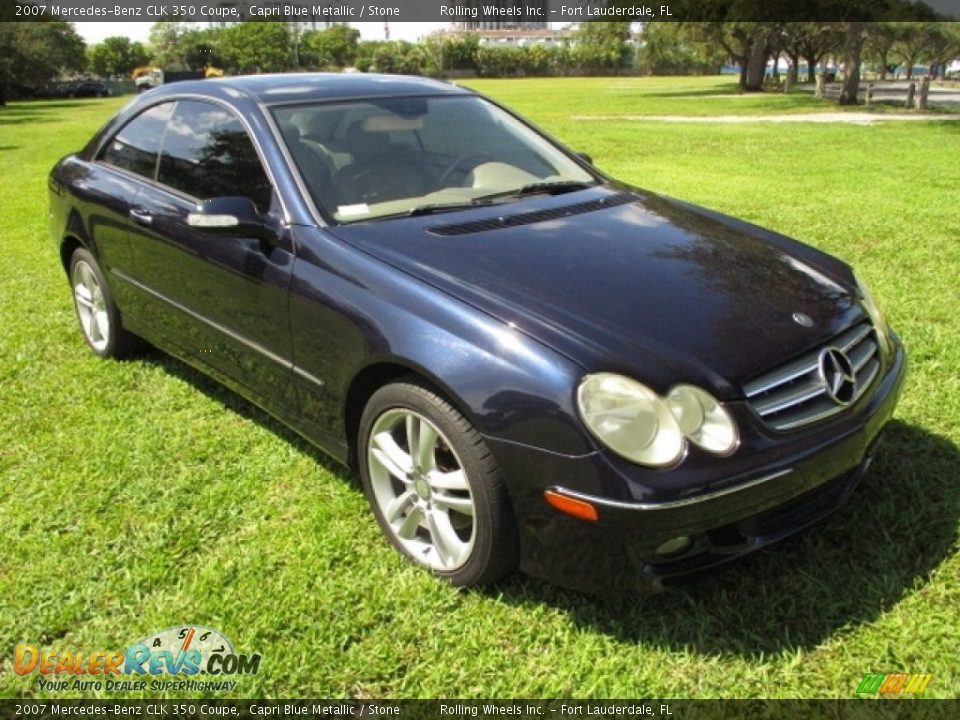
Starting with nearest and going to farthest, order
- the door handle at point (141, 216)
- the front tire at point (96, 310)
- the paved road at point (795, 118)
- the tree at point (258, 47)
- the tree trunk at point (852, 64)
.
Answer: the door handle at point (141, 216) → the front tire at point (96, 310) → the paved road at point (795, 118) → the tree trunk at point (852, 64) → the tree at point (258, 47)

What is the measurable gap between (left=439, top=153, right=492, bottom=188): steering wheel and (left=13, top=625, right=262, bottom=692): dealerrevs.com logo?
1907mm

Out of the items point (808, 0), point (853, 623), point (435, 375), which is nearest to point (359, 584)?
point (435, 375)

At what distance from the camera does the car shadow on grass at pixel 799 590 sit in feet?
8.02

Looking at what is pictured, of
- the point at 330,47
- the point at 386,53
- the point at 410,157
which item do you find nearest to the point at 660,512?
the point at 410,157

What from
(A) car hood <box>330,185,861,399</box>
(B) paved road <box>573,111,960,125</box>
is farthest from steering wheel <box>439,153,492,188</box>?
(B) paved road <box>573,111,960,125</box>

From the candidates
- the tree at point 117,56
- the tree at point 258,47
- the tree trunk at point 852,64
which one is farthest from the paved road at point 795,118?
the tree at point 117,56

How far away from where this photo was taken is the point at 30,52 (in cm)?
5341

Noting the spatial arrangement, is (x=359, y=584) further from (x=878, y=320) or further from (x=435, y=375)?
(x=878, y=320)

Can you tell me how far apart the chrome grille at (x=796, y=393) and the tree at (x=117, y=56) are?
11721 centimetres

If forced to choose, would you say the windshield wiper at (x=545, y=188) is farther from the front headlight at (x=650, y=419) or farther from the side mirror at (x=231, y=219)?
the front headlight at (x=650, y=419)

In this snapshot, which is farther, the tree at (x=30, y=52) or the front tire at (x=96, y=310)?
the tree at (x=30, y=52)

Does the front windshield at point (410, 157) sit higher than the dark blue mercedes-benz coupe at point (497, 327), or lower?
higher

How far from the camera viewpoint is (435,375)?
2398 mm

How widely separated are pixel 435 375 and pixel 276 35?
10488 cm
